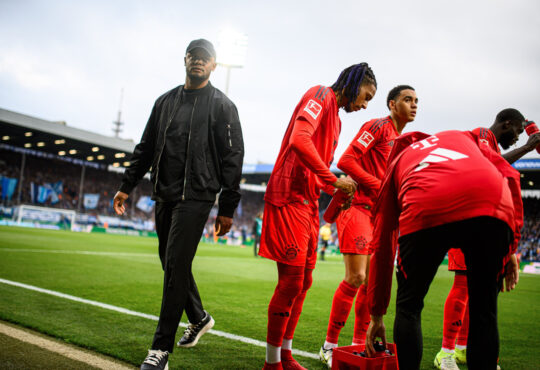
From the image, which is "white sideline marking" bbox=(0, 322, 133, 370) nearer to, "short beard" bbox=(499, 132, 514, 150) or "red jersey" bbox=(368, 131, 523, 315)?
"red jersey" bbox=(368, 131, 523, 315)

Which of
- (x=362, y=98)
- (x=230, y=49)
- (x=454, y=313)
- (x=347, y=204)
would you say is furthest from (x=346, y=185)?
(x=230, y=49)

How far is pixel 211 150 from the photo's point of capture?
3129mm

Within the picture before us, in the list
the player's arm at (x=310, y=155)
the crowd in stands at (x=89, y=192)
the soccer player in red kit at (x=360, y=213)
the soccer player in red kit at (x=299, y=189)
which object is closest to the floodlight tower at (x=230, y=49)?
the crowd in stands at (x=89, y=192)

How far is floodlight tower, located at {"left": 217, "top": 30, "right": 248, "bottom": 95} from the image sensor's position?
26938 millimetres

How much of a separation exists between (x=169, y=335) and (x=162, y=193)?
37.2 inches

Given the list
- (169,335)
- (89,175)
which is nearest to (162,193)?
(169,335)

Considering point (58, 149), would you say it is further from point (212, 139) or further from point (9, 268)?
point (212, 139)

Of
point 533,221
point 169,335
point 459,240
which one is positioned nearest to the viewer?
point 459,240

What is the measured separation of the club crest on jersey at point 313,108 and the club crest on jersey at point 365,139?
34.1 inches

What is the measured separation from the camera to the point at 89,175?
4372 centimetres

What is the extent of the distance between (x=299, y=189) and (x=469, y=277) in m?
1.43

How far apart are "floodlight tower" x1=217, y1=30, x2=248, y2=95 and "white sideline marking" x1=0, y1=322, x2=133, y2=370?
24.4 m

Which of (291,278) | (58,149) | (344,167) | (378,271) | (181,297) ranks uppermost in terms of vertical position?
(58,149)

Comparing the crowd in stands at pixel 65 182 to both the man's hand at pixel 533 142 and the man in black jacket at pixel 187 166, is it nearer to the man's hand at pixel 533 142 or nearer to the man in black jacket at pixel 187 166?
the man in black jacket at pixel 187 166
